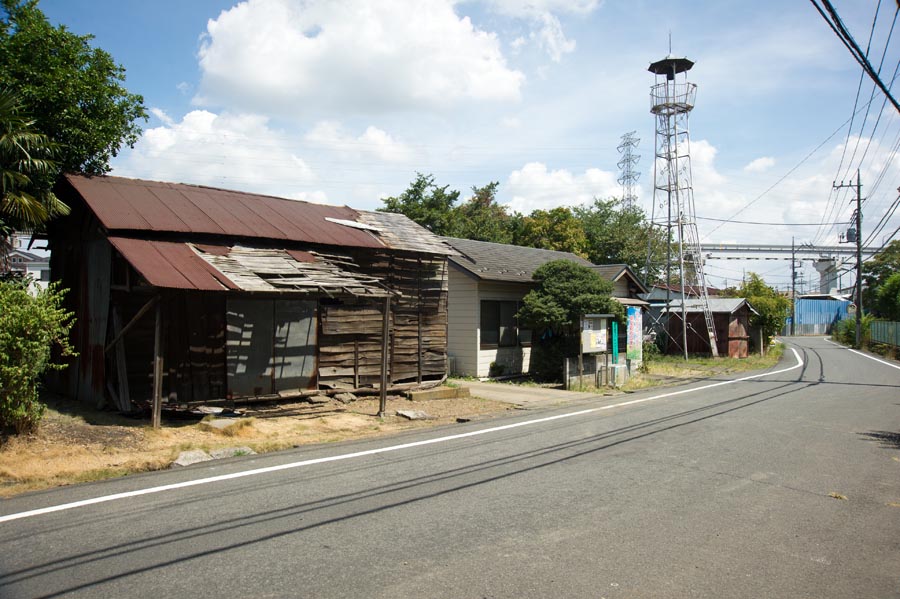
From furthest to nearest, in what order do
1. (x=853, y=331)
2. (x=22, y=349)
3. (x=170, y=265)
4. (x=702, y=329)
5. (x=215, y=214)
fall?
1. (x=853, y=331)
2. (x=702, y=329)
3. (x=215, y=214)
4. (x=170, y=265)
5. (x=22, y=349)

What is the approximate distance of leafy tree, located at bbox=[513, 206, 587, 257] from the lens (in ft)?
137

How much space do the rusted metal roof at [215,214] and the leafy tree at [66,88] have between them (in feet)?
2.54

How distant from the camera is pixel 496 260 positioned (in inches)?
896

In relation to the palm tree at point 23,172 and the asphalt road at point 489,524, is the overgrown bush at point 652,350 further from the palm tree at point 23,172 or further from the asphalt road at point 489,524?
the palm tree at point 23,172

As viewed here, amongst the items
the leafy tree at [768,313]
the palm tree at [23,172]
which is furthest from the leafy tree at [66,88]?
the leafy tree at [768,313]

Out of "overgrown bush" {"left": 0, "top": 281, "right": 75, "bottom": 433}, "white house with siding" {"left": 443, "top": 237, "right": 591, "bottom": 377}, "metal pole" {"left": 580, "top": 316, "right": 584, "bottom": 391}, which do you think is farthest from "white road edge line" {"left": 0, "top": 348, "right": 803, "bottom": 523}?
"white house with siding" {"left": 443, "top": 237, "right": 591, "bottom": 377}

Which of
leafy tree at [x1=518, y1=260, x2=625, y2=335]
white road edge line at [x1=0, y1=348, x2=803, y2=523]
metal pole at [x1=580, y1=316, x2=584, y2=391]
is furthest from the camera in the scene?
leafy tree at [x1=518, y1=260, x2=625, y2=335]

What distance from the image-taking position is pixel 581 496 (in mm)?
6777

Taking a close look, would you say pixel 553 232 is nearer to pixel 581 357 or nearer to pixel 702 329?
pixel 702 329

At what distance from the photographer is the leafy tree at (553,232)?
4172 cm

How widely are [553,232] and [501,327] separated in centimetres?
2279

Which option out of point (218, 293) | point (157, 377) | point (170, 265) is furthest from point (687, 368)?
point (157, 377)

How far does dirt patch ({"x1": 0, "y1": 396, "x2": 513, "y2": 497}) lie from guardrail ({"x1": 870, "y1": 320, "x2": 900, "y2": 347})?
3443 cm

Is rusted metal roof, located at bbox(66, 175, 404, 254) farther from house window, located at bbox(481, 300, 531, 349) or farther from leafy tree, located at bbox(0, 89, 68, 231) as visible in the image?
house window, located at bbox(481, 300, 531, 349)
